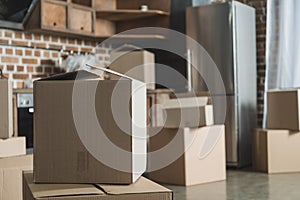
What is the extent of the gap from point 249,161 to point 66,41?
2339mm

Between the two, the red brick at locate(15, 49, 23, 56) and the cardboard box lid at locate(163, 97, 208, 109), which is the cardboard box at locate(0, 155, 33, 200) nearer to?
the cardboard box lid at locate(163, 97, 208, 109)

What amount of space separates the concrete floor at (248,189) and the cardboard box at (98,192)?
73.7 inches

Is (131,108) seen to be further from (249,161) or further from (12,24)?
(249,161)

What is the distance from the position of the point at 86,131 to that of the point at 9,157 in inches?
28.0

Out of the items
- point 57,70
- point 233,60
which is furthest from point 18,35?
point 233,60

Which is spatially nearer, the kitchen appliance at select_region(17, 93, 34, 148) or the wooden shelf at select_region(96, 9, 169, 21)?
the kitchen appliance at select_region(17, 93, 34, 148)

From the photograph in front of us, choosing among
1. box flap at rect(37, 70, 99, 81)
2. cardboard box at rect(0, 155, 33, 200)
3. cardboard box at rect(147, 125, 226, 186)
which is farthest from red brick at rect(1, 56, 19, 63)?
box flap at rect(37, 70, 99, 81)

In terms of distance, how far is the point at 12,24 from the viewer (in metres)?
4.20

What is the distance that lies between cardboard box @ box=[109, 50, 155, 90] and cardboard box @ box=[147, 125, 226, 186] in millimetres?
926

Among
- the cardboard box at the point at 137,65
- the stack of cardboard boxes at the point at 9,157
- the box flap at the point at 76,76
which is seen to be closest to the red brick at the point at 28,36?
the cardboard box at the point at 137,65

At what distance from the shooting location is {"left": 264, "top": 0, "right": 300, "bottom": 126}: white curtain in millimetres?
4805

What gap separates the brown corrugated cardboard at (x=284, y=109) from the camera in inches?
166

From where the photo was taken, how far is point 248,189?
11.6 feet

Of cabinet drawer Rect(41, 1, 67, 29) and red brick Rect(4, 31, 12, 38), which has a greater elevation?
cabinet drawer Rect(41, 1, 67, 29)
